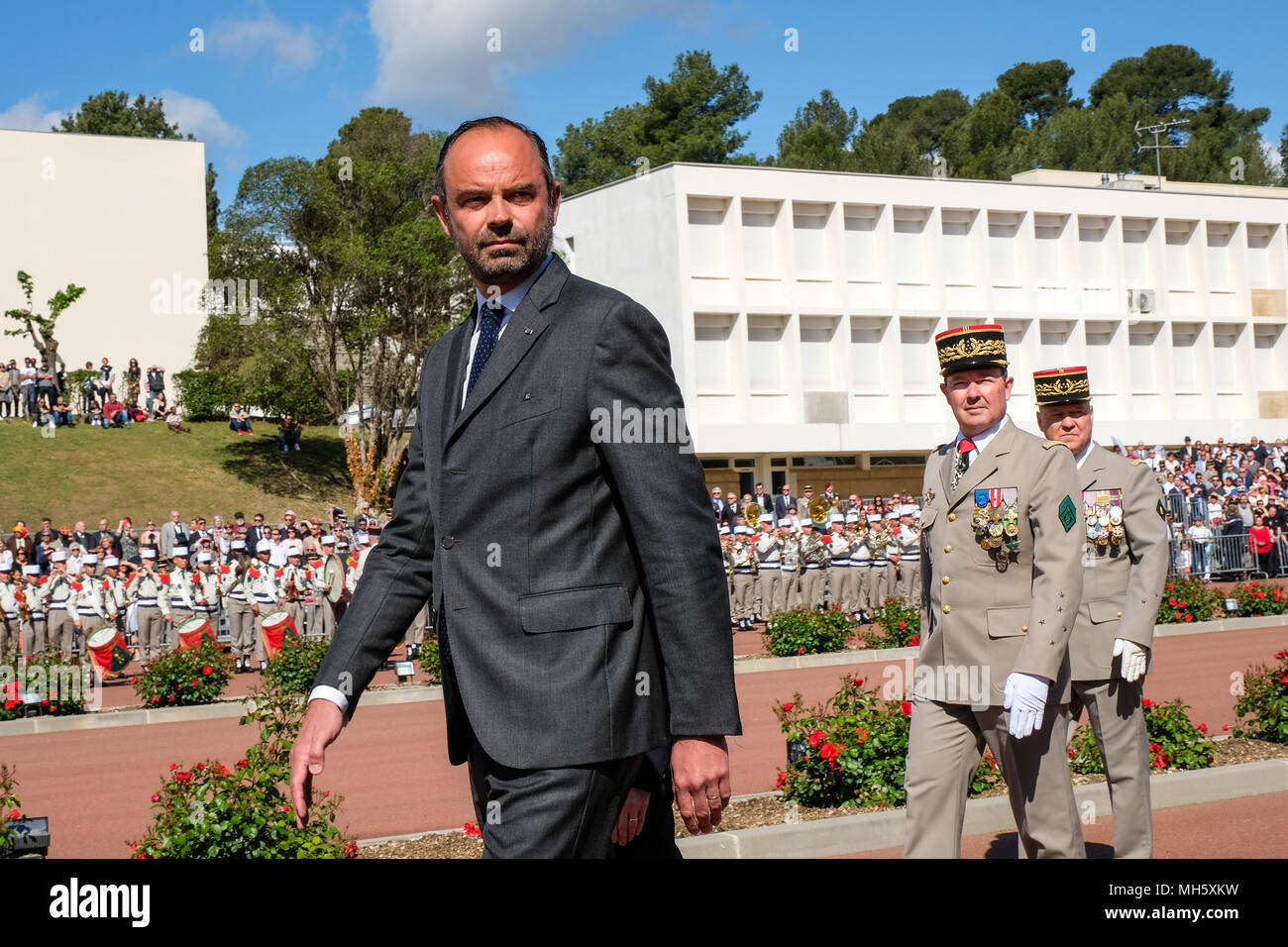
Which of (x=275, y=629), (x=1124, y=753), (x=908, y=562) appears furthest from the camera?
(x=908, y=562)

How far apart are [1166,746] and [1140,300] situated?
155ft

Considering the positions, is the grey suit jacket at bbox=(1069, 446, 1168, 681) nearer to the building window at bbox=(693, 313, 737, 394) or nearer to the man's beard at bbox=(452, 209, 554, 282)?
the man's beard at bbox=(452, 209, 554, 282)

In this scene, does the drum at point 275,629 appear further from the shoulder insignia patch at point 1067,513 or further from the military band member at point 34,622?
the shoulder insignia patch at point 1067,513

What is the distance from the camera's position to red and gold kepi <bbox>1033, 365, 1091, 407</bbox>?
7.18 m

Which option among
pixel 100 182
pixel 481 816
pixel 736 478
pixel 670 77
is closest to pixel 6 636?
pixel 481 816

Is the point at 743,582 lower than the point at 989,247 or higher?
lower

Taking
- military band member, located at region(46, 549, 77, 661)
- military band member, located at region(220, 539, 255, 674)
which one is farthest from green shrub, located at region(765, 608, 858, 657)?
military band member, located at region(46, 549, 77, 661)

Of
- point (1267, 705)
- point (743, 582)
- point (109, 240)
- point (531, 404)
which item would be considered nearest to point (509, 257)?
point (531, 404)

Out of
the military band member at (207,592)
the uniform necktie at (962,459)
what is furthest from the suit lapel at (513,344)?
the military band member at (207,592)

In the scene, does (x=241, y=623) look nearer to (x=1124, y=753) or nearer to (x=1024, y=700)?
(x=1124, y=753)

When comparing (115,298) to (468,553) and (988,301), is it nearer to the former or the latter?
(988,301)

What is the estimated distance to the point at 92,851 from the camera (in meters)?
8.86

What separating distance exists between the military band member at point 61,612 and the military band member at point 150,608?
938 millimetres

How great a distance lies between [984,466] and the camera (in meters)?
5.88
